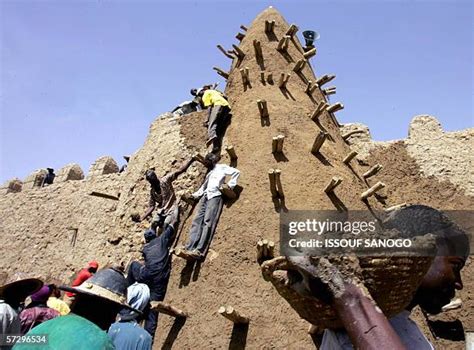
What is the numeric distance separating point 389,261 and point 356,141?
8.27 meters

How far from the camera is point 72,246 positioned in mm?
12469

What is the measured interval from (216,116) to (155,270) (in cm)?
237

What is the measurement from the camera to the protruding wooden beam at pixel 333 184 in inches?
201

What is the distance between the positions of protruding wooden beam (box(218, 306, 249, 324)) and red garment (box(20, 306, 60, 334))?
1.78 metres

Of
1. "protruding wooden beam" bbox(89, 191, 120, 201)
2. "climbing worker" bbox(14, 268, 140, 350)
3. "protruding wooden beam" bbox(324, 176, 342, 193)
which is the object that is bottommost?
"climbing worker" bbox(14, 268, 140, 350)

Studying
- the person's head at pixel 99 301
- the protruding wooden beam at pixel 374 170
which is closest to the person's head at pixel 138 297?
the person's head at pixel 99 301

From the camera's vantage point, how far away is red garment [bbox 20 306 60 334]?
174 inches

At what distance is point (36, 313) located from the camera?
4512mm

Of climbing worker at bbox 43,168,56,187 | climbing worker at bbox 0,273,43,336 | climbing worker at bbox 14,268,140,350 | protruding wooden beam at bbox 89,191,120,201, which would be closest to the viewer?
climbing worker at bbox 14,268,140,350

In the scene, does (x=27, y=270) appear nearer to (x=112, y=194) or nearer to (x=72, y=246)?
(x=72, y=246)

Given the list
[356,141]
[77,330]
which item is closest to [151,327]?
[77,330]

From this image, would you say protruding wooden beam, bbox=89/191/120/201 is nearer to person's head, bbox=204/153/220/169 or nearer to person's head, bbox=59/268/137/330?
person's head, bbox=204/153/220/169

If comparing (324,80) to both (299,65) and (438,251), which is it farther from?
(438,251)

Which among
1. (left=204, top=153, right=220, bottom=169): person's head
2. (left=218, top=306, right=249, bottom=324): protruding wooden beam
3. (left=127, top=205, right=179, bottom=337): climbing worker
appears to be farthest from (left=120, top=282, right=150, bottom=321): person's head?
(left=204, top=153, right=220, bottom=169): person's head
